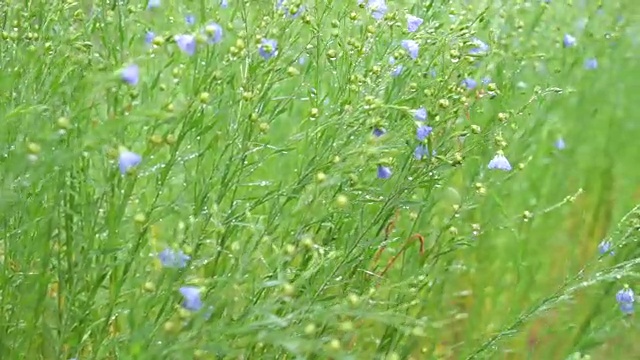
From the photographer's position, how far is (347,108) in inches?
78.6

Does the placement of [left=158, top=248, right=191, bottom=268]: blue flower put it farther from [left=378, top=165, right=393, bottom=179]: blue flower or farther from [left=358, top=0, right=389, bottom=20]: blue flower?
[left=358, top=0, right=389, bottom=20]: blue flower

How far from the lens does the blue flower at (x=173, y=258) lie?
1701 millimetres

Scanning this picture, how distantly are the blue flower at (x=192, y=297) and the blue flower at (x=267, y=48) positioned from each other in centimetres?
61

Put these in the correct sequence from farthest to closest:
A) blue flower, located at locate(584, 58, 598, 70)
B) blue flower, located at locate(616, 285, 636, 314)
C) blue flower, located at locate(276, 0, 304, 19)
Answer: blue flower, located at locate(584, 58, 598, 70) → blue flower, located at locate(616, 285, 636, 314) → blue flower, located at locate(276, 0, 304, 19)

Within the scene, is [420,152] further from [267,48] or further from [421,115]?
[267,48]

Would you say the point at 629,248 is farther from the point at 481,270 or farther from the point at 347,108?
the point at 347,108

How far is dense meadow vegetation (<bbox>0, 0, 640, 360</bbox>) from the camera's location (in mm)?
1697

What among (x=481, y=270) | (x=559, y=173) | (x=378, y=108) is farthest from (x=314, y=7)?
(x=559, y=173)

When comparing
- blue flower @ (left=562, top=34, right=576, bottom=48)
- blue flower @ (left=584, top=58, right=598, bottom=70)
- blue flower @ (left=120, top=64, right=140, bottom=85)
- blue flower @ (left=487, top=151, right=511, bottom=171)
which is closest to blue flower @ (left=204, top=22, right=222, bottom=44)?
blue flower @ (left=120, top=64, right=140, bottom=85)

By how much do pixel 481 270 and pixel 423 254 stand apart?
92 cm

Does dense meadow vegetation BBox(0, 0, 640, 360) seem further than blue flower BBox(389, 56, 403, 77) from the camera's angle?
No

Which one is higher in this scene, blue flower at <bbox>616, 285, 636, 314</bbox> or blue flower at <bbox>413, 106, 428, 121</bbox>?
blue flower at <bbox>413, 106, 428, 121</bbox>

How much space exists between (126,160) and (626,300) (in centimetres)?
147

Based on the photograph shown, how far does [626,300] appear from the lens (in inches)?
97.4
